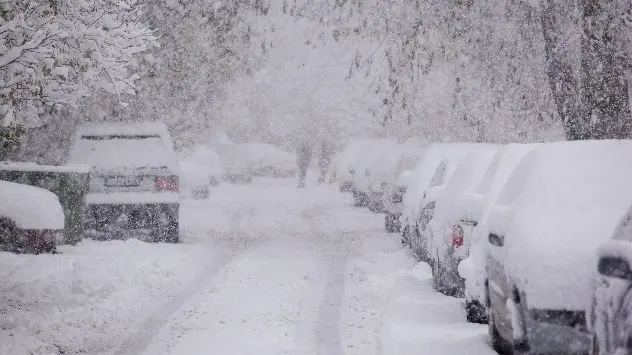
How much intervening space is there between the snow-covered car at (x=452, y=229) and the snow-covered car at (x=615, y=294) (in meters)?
4.35

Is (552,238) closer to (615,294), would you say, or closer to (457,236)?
(615,294)

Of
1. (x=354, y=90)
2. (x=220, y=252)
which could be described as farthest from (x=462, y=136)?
(x=354, y=90)

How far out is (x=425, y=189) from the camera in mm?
14180

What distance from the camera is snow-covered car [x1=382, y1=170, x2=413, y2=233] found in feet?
54.4

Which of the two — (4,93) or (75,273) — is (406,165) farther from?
(4,93)

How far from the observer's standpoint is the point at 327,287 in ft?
38.1

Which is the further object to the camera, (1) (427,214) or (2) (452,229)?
(1) (427,214)

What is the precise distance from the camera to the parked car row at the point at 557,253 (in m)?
4.70

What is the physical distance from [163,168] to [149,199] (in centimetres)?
61

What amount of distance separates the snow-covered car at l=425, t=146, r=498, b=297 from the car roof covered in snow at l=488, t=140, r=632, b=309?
7.25ft

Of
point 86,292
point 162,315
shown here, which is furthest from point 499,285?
point 86,292

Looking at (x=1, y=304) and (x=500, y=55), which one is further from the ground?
(x=500, y=55)

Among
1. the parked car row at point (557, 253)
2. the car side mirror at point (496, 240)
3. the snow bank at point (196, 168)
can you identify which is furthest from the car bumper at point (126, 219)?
the snow bank at point (196, 168)

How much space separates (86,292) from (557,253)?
642 cm
